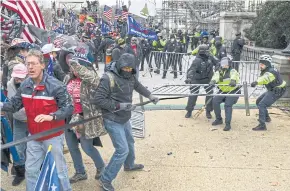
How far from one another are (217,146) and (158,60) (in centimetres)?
933

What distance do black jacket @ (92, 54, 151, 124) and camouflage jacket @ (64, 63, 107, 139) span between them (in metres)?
0.09

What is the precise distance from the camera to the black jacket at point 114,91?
13.3 feet

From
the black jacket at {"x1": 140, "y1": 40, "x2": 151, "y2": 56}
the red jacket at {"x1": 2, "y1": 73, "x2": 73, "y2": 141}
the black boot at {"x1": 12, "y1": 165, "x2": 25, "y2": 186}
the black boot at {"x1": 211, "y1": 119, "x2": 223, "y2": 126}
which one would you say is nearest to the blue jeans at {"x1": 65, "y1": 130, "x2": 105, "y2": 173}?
the black boot at {"x1": 12, "y1": 165, "x2": 25, "y2": 186}

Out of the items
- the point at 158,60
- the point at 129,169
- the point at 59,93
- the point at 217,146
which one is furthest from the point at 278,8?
the point at 59,93

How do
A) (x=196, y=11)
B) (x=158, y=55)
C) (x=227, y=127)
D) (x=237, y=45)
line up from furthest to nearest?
1. (x=196, y=11)
2. (x=237, y=45)
3. (x=158, y=55)
4. (x=227, y=127)

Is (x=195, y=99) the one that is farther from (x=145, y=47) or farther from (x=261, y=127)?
(x=145, y=47)

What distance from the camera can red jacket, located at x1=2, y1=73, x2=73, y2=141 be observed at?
3404 mm

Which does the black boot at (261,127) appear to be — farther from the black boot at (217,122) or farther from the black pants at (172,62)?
the black pants at (172,62)

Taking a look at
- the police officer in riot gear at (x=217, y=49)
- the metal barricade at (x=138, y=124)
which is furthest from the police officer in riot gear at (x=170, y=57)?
the metal barricade at (x=138, y=124)

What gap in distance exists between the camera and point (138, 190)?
438 cm

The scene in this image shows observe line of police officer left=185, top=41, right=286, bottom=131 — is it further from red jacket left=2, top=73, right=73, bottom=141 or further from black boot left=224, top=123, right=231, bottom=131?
red jacket left=2, top=73, right=73, bottom=141

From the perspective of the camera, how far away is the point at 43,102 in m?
3.40

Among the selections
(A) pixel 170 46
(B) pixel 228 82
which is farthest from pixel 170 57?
(B) pixel 228 82

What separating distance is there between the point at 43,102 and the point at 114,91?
0.99m
